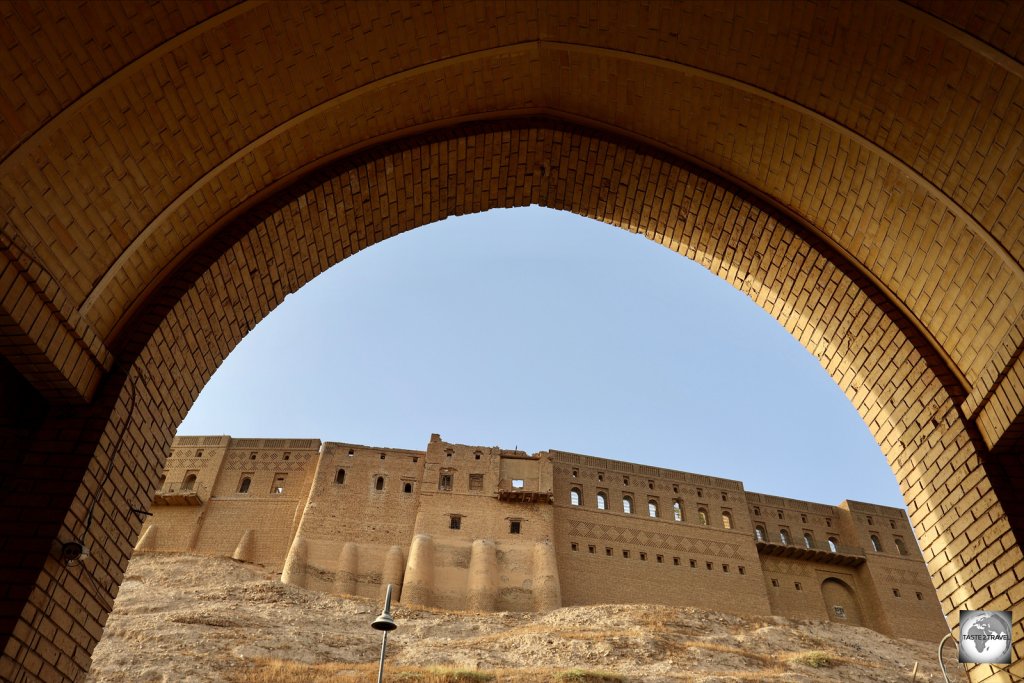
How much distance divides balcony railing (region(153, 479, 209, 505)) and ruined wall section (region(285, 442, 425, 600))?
19.8 ft

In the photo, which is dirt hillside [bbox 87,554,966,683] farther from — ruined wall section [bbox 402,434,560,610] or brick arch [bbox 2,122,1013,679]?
brick arch [bbox 2,122,1013,679]

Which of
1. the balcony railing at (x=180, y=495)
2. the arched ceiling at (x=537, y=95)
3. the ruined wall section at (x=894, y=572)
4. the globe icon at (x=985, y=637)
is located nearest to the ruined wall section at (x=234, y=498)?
the balcony railing at (x=180, y=495)

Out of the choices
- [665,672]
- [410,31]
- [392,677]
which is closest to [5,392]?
[410,31]

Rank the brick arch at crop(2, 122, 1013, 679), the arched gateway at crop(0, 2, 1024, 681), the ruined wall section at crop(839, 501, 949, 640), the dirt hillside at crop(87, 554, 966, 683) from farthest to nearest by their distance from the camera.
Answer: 1. the ruined wall section at crop(839, 501, 949, 640)
2. the dirt hillside at crop(87, 554, 966, 683)
3. the brick arch at crop(2, 122, 1013, 679)
4. the arched gateway at crop(0, 2, 1024, 681)

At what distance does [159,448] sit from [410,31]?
354cm

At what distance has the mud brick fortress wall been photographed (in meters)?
40.5

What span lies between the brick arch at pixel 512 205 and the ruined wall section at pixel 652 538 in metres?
36.8

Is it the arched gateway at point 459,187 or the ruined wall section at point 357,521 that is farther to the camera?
the ruined wall section at point 357,521

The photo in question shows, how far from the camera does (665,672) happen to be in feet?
76.2

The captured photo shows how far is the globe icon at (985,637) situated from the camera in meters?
4.70

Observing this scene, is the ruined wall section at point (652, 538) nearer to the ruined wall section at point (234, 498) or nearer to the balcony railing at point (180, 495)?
the ruined wall section at point (234, 498)

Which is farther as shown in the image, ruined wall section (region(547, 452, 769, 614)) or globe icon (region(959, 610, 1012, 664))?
ruined wall section (region(547, 452, 769, 614))

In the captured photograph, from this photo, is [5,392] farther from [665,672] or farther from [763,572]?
[763,572]


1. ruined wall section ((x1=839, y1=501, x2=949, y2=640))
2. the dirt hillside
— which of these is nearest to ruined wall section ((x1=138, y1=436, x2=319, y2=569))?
the dirt hillside
